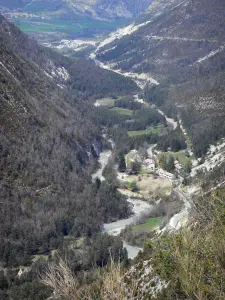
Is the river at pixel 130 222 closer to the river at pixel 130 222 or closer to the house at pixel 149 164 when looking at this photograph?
the river at pixel 130 222

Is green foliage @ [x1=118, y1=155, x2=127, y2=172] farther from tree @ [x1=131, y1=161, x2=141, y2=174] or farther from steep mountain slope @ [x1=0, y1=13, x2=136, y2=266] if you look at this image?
steep mountain slope @ [x1=0, y1=13, x2=136, y2=266]

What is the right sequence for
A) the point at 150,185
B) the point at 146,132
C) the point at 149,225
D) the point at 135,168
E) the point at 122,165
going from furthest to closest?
the point at 146,132 → the point at 122,165 → the point at 135,168 → the point at 150,185 → the point at 149,225

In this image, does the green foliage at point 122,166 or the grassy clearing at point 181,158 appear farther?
the grassy clearing at point 181,158

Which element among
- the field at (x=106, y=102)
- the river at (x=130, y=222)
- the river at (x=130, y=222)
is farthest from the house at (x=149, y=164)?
the field at (x=106, y=102)

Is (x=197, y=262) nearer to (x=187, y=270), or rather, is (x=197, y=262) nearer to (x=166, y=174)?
(x=187, y=270)

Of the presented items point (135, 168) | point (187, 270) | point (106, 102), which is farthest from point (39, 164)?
point (106, 102)

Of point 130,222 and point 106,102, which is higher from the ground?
point 106,102

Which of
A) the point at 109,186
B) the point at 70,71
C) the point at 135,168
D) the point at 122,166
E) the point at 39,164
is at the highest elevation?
the point at 70,71

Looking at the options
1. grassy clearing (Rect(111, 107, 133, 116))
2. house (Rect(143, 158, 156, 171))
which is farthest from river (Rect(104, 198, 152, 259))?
grassy clearing (Rect(111, 107, 133, 116))
